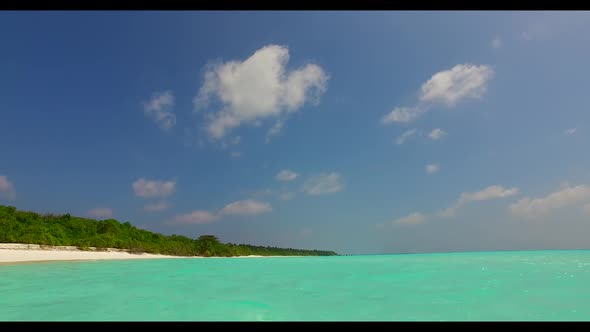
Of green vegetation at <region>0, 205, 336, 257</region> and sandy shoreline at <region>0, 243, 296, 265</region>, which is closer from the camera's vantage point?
sandy shoreline at <region>0, 243, 296, 265</region>

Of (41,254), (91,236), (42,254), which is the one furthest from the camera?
(91,236)

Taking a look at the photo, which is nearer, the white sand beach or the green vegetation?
the white sand beach

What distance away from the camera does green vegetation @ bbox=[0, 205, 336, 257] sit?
118 feet

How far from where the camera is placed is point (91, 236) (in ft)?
151

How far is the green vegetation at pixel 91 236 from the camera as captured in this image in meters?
36.0

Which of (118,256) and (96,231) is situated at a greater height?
(96,231)

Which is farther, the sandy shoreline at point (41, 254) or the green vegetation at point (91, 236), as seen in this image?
the green vegetation at point (91, 236)

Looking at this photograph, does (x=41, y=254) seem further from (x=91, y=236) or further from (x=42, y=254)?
(x=91, y=236)

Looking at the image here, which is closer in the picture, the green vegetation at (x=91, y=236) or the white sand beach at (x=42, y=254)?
the white sand beach at (x=42, y=254)

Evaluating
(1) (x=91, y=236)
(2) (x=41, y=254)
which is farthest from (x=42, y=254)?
(1) (x=91, y=236)
